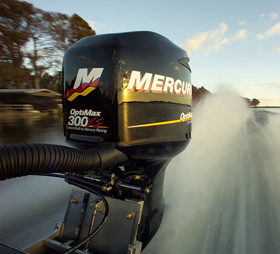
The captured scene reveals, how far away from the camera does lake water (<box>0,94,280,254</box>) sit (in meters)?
1.85

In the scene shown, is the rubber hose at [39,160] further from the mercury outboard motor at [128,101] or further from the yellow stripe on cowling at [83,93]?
the yellow stripe on cowling at [83,93]

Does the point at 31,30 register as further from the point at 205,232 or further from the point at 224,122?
the point at 205,232

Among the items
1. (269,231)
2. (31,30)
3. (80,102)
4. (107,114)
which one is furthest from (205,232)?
(31,30)

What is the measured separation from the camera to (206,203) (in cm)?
243

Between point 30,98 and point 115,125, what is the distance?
16108 mm

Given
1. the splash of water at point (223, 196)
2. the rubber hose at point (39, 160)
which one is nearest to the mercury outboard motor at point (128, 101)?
the rubber hose at point (39, 160)

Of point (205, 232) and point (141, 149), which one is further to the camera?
point (205, 232)

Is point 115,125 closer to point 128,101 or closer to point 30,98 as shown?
point 128,101

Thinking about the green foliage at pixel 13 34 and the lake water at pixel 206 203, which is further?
the green foliage at pixel 13 34

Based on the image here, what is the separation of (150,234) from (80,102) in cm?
108

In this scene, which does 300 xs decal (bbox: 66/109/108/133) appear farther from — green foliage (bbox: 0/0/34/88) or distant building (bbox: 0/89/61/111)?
distant building (bbox: 0/89/61/111)

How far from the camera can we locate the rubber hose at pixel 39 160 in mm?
855

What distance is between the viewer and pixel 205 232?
1961mm

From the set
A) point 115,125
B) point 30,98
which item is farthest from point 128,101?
point 30,98
